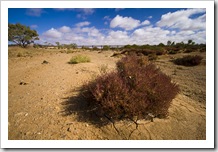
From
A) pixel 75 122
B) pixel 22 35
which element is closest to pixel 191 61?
pixel 75 122

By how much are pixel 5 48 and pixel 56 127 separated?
214 centimetres

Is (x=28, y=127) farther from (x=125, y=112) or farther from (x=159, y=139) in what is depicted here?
(x=159, y=139)

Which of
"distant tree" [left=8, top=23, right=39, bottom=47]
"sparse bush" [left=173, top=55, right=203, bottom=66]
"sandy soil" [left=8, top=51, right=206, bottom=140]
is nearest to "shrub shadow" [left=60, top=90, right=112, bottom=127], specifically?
"sandy soil" [left=8, top=51, right=206, bottom=140]

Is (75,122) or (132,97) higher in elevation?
(132,97)

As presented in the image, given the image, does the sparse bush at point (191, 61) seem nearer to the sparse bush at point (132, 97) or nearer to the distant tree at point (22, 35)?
A: the sparse bush at point (132, 97)

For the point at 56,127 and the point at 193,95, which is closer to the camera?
the point at 56,127

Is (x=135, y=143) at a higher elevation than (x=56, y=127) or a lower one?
lower

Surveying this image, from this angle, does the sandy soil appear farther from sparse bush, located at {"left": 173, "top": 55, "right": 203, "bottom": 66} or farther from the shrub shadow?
sparse bush, located at {"left": 173, "top": 55, "right": 203, "bottom": 66}

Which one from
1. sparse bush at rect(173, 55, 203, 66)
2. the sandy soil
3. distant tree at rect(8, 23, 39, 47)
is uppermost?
distant tree at rect(8, 23, 39, 47)

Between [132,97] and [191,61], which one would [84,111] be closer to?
[132,97]


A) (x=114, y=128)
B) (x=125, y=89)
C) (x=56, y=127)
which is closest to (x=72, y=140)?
(x=56, y=127)

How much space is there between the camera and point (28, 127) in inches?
104

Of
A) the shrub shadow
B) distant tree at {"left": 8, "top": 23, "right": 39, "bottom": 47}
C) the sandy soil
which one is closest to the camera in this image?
the sandy soil

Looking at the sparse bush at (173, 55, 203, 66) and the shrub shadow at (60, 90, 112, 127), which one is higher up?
the sparse bush at (173, 55, 203, 66)
